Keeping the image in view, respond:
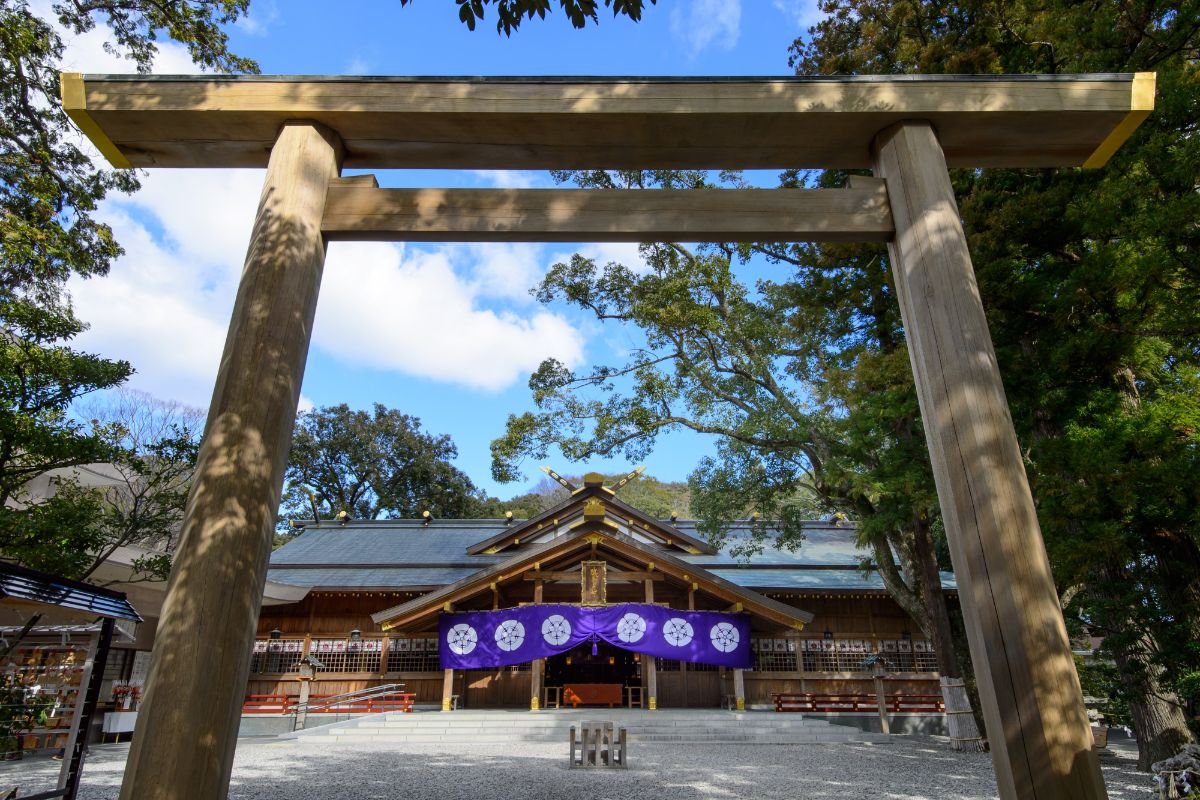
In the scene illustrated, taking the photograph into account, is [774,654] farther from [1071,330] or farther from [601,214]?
[601,214]

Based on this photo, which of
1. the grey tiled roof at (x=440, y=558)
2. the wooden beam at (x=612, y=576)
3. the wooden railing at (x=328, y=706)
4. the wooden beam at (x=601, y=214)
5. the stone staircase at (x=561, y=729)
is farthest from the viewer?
the grey tiled roof at (x=440, y=558)

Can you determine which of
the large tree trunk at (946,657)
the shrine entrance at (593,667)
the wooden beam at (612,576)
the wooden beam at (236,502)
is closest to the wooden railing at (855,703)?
the large tree trunk at (946,657)

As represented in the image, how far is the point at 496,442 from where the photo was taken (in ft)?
43.7

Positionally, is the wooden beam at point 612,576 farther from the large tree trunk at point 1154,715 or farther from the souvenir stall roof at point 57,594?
the souvenir stall roof at point 57,594

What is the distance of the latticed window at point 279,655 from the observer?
1566cm

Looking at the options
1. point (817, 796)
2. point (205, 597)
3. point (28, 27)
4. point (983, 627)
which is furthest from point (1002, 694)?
point (28, 27)

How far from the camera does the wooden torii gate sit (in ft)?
8.14

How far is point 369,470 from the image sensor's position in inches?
1245

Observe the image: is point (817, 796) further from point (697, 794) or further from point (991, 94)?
point (991, 94)

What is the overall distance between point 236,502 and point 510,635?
489 inches

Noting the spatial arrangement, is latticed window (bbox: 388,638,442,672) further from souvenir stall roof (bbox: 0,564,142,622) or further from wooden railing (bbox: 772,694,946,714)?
souvenir stall roof (bbox: 0,564,142,622)

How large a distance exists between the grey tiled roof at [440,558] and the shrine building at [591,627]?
0.31 feet

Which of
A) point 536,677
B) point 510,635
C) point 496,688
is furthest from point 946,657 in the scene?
point 496,688

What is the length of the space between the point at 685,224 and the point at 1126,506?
A: 546cm
